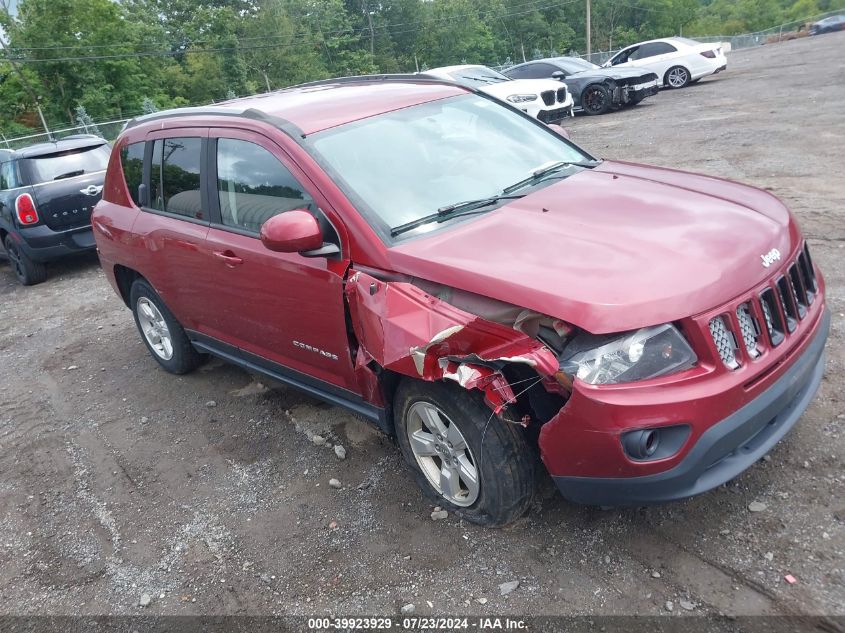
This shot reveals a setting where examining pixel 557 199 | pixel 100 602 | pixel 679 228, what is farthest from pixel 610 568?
pixel 100 602

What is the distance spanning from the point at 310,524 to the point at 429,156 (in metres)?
2.01

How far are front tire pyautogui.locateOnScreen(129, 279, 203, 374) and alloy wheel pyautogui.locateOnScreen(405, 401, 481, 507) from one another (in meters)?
2.61

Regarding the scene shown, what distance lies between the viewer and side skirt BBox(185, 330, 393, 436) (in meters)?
3.49

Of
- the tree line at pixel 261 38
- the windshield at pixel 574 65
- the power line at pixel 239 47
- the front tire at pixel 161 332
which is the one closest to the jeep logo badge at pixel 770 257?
the front tire at pixel 161 332

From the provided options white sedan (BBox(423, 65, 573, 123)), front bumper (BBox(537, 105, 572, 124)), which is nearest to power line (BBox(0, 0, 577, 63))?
white sedan (BBox(423, 65, 573, 123))

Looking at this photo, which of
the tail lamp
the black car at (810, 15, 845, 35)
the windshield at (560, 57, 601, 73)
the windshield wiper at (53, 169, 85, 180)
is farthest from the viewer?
the black car at (810, 15, 845, 35)

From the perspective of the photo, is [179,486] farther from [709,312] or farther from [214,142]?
[709,312]

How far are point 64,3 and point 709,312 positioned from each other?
48041 millimetres

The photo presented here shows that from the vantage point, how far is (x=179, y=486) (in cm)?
401

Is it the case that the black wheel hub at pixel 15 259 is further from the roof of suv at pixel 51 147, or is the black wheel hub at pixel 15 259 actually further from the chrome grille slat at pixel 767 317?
the chrome grille slat at pixel 767 317

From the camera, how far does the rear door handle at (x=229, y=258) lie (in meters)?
3.88

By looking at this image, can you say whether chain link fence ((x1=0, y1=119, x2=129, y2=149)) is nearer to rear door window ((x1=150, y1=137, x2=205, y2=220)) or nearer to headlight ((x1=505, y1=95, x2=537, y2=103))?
headlight ((x1=505, y1=95, x2=537, y2=103))

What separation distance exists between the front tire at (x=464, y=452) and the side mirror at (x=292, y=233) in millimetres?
786

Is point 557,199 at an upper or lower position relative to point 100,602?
upper
